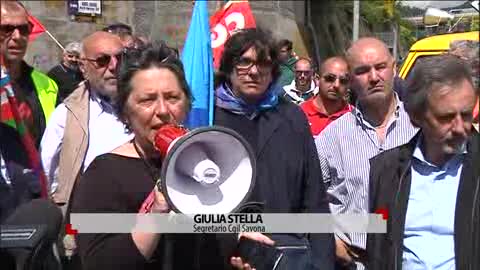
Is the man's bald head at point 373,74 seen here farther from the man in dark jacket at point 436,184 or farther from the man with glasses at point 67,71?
the man with glasses at point 67,71

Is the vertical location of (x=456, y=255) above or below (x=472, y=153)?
below

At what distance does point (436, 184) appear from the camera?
2.69 meters

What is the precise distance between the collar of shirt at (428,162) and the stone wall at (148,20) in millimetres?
3665

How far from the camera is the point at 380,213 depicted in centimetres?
280

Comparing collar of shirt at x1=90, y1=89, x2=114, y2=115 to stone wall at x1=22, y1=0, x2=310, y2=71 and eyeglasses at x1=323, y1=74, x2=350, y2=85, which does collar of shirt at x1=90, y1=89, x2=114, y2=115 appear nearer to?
eyeglasses at x1=323, y1=74, x2=350, y2=85

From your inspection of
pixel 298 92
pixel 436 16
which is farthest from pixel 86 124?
pixel 298 92

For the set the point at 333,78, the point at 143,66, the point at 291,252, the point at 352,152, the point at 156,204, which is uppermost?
the point at 143,66

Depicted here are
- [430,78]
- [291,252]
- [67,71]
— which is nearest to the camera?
[291,252]

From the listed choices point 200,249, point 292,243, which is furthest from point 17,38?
point 292,243

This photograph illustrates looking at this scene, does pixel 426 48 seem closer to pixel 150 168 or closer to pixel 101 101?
pixel 101 101

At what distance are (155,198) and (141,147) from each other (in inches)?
13.0

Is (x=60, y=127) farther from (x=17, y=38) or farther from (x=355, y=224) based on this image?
(x=17, y=38)

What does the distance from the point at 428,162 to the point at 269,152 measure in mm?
630

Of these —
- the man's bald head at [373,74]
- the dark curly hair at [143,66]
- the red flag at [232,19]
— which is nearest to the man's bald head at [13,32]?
the dark curly hair at [143,66]
